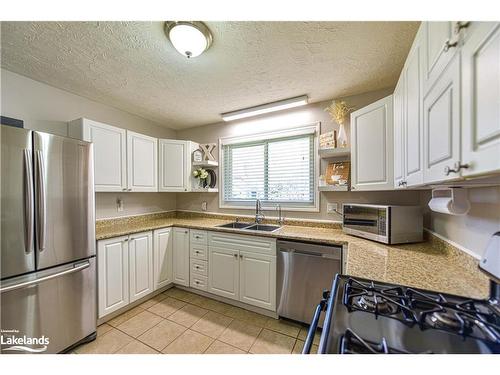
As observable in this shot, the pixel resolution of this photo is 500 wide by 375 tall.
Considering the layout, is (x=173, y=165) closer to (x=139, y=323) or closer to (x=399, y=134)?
(x=139, y=323)

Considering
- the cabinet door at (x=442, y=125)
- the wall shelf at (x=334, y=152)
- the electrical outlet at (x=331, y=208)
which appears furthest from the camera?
the electrical outlet at (x=331, y=208)

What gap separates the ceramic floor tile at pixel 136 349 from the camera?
156cm

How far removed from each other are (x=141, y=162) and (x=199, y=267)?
1574 millimetres

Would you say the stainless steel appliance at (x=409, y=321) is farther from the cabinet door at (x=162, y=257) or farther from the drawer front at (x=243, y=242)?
the cabinet door at (x=162, y=257)

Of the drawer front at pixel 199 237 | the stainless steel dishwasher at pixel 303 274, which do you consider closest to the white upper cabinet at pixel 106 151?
the drawer front at pixel 199 237

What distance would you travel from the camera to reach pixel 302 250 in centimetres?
184

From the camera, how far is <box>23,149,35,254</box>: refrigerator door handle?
1.30m

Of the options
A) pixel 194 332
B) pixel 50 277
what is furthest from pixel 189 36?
pixel 194 332

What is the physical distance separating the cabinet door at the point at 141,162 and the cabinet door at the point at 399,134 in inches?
109

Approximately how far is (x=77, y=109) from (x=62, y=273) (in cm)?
180

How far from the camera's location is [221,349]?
63.3 inches

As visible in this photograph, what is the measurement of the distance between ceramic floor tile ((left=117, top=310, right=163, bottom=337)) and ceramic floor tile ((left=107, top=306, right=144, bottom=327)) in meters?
0.05

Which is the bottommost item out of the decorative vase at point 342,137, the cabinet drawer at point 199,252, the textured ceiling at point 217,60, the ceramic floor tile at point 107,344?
the ceramic floor tile at point 107,344

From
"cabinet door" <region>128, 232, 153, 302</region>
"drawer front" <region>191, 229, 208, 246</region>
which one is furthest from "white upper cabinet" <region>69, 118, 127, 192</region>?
"drawer front" <region>191, 229, 208, 246</region>
